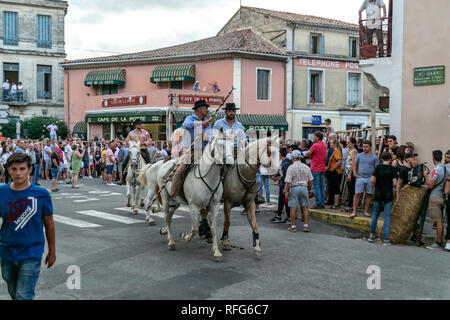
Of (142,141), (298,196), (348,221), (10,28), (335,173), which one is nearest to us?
(298,196)

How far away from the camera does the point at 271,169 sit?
8.28 m

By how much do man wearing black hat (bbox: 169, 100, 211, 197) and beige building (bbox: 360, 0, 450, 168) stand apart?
25.5 feet

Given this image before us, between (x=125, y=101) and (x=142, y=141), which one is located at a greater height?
(x=125, y=101)

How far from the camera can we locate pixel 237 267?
24.3 ft

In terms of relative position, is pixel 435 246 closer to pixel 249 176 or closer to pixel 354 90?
pixel 249 176

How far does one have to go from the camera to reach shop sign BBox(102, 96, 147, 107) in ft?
104

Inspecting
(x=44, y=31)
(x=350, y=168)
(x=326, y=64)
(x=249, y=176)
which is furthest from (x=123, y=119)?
(x=249, y=176)

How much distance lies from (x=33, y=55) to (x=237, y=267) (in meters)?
37.9

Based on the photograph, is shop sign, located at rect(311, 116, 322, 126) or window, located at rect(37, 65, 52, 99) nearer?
shop sign, located at rect(311, 116, 322, 126)

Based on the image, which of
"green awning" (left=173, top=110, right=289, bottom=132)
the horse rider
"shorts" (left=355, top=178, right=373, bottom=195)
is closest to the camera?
"shorts" (left=355, top=178, right=373, bottom=195)

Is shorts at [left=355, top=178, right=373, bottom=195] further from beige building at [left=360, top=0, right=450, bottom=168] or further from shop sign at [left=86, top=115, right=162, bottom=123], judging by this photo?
shop sign at [left=86, top=115, right=162, bottom=123]

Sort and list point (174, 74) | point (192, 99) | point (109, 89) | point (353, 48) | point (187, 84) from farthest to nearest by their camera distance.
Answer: point (109, 89) → point (353, 48) → point (187, 84) → point (174, 74) → point (192, 99)

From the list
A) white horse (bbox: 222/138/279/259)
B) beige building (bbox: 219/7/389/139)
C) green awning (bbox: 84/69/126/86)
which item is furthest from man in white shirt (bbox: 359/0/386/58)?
green awning (bbox: 84/69/126/86)
